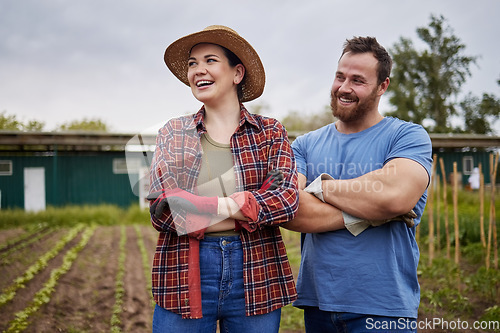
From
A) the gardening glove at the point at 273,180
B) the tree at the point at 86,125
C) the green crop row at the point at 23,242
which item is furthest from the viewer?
the tree at the point at 86,125

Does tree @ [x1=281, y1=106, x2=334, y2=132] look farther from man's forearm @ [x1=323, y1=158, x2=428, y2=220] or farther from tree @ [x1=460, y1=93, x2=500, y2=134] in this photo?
man's forearm @ [x1=323, y1=158, x2=428, y2=220]

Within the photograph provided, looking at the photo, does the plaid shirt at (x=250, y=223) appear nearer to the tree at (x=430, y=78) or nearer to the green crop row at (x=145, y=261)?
the green crop row at (x=145, y=261)

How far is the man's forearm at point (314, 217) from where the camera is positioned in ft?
5.59

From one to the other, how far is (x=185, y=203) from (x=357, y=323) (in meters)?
0.92

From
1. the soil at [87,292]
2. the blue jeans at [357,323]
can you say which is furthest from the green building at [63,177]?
the blue jeans at [357,323]

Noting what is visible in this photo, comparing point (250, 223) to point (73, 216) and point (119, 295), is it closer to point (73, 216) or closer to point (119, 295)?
point (119, 295)

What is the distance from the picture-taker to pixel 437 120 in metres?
26.0

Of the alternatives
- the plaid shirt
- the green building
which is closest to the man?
the plaid shirt

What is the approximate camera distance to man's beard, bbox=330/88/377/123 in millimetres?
1844

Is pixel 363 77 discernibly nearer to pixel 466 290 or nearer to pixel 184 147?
pixel 184 147

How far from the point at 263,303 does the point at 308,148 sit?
816 mm

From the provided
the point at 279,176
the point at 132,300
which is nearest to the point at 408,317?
the point at 279,176

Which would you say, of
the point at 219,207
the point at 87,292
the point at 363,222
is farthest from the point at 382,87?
the point at 87,292

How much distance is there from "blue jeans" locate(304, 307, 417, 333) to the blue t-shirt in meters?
0.03
